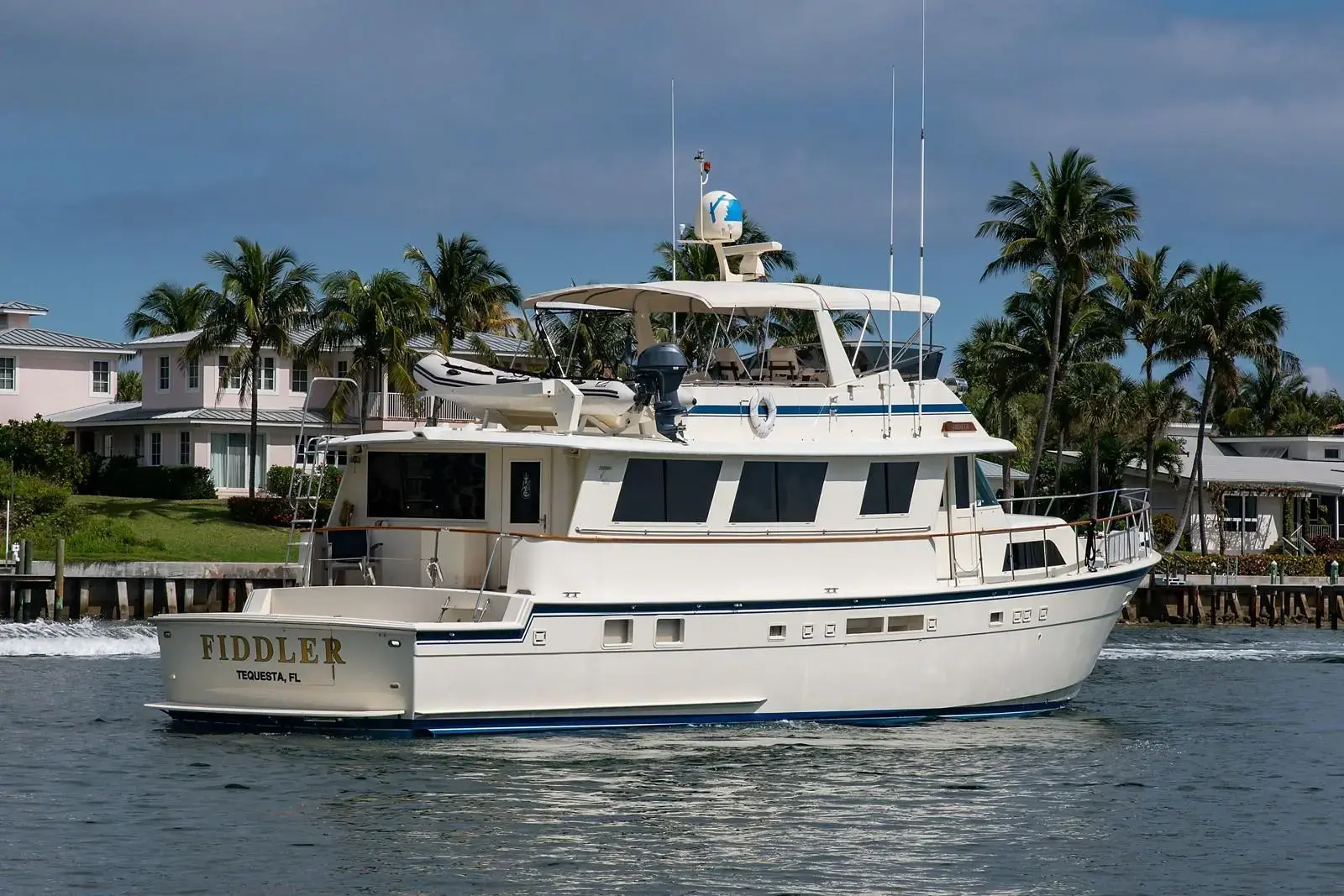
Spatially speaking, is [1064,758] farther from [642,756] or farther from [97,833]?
[97,833]

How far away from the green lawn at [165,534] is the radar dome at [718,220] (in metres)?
22.2

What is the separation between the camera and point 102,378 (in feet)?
197

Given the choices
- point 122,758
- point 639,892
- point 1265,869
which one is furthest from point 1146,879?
point 122,758

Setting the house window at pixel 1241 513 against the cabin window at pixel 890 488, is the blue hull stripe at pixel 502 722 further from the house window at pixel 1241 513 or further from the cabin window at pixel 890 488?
the house window at pixel 1241 513

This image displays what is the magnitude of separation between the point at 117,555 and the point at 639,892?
30.7 m

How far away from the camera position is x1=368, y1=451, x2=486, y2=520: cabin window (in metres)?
18.5

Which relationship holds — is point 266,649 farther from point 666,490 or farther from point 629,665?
point 666,490

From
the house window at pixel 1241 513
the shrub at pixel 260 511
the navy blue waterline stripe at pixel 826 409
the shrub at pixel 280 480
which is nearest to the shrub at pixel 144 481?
the shrub at pixel 280 480

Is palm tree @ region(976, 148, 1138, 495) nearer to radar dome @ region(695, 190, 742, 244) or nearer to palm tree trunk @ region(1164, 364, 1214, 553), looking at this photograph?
palm tree trunk @ region(1164, 364, 1214, 553)

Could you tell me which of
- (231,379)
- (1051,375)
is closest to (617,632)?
(1051,375)

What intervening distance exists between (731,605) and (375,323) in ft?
101

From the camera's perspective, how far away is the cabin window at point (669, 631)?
17.8 metres

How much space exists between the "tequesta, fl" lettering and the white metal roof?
5148 mm

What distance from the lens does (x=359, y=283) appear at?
4809 centimetres
